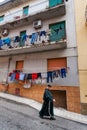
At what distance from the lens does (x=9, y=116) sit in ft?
23.4

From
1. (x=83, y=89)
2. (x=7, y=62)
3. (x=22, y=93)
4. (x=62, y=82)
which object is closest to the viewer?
(x=83, y=89)

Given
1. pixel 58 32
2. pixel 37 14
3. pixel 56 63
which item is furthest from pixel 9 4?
pixel 56 63

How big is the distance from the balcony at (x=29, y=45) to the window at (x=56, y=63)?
83 cm

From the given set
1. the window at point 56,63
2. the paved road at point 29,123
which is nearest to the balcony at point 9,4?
the window at point 56,63

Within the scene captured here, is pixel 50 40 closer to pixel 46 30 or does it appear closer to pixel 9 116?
pixel 46 30

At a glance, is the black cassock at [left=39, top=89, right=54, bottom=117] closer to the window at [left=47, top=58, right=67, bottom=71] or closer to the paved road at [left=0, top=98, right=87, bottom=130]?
the paved road at [left=0, top=98, right=87, bottom=130]

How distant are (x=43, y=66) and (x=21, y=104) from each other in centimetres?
312

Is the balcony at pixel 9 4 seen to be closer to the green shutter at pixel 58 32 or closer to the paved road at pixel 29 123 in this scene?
the green shutter at pixel 58 32

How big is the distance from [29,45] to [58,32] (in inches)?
90.7

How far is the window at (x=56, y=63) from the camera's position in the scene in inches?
411

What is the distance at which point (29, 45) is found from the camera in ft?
36.3

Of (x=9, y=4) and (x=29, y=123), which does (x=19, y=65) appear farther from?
(x=29, y=123)

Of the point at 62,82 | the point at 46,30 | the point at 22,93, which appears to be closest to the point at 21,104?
the point at 22,93

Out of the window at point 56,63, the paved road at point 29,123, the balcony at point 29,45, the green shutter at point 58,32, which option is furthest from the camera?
the green shutter at point 58,32
